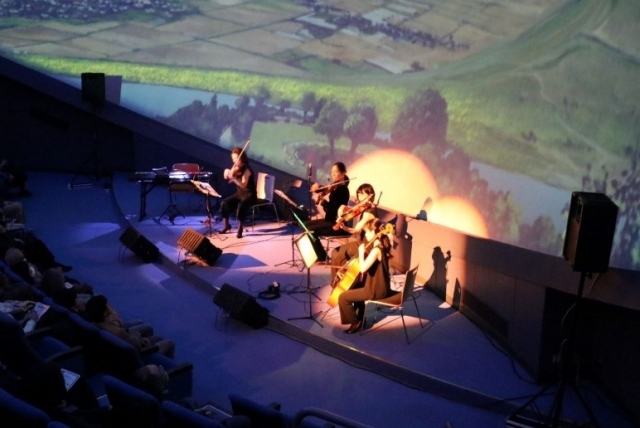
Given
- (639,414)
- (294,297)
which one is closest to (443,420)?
(639,414)

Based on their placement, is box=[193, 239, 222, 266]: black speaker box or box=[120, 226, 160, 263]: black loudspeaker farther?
box=[120, 226, 160, 263]: black loudspeaker

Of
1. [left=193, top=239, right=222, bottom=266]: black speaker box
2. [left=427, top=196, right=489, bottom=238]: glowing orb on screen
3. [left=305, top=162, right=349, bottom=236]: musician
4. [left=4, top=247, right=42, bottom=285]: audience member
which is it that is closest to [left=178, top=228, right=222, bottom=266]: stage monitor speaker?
[left=193, top=239, right=222, bottom=266]: black speaker box

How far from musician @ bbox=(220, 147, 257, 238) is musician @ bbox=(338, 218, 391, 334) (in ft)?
10.1

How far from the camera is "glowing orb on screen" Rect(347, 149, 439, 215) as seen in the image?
849 cm

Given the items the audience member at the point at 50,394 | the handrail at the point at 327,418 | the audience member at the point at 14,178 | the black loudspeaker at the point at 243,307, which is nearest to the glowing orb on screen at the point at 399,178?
the black loudspeaker at the point at 243,307

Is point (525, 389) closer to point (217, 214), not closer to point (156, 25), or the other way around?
point (217, 214)

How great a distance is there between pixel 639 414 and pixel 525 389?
819mm

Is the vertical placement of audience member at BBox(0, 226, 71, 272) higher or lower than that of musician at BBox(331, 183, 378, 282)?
lower

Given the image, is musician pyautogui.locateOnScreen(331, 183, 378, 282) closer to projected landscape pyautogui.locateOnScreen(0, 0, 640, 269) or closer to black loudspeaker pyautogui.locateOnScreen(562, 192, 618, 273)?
projected landscape pyautogui.locateOnScreen(0, 0, 640, 269)

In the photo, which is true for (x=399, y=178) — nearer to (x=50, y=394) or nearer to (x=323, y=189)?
(x=323, y=189)

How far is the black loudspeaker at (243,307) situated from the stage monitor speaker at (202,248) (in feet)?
4.39

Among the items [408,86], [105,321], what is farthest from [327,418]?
[408,86]

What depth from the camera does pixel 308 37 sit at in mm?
9930

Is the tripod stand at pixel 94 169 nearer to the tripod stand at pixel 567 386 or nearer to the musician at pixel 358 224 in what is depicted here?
the musician at pixel 358 224
